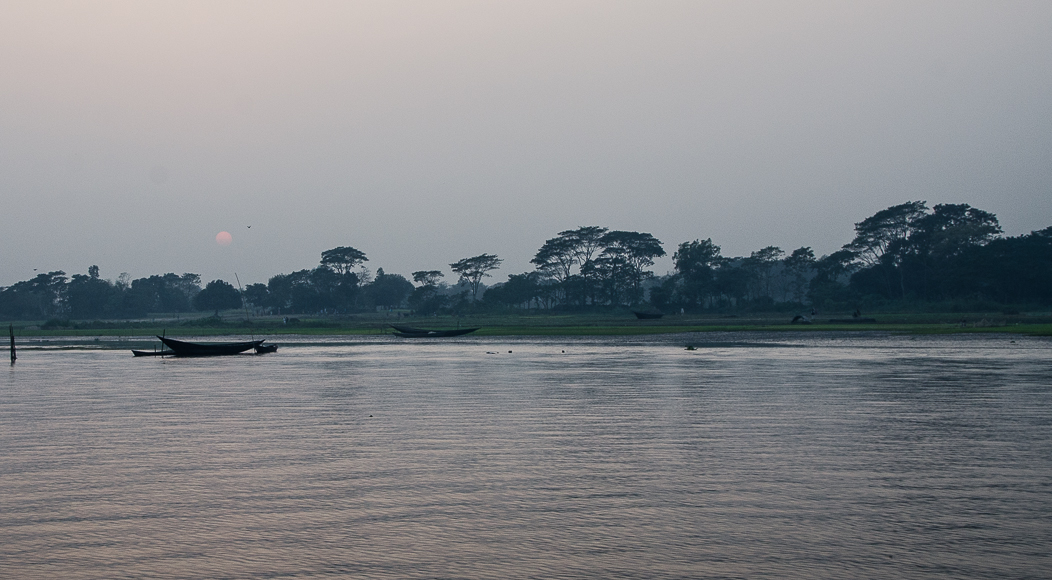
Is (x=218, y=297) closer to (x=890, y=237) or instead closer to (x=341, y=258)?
(x=341, y=258)

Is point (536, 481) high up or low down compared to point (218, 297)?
down

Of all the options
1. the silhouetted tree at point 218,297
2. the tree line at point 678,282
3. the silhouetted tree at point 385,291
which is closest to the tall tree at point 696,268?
the tree line at point 678,282

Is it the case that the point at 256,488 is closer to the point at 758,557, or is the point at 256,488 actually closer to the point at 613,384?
the point at 758,557

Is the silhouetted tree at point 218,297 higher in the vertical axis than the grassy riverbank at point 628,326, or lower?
higher

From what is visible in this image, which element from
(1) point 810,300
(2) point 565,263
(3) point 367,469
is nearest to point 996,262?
(1) point 810,300

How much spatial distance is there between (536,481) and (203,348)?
137 ft

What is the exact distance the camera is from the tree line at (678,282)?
3829 inches

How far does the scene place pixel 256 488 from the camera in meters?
12.5

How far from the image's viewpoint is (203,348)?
4997 centimetres

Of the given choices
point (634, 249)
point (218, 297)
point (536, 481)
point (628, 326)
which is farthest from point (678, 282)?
point (536, 481)

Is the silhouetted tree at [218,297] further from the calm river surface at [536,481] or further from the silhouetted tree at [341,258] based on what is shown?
the calm river surface at [536,481]

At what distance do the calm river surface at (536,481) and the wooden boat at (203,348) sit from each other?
21541 millimetres

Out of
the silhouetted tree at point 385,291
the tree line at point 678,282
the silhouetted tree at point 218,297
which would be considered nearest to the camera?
the tree line at point 678,282

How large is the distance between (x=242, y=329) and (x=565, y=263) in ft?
185
